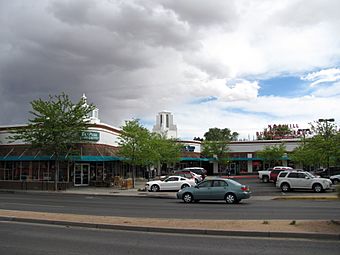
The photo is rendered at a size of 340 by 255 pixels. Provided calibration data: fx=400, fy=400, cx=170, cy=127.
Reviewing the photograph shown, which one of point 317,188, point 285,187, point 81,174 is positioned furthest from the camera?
point 81,174

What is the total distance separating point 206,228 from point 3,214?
341 inches

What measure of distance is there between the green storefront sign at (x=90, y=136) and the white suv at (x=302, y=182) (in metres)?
18.4

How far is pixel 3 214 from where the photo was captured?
52.1 feet

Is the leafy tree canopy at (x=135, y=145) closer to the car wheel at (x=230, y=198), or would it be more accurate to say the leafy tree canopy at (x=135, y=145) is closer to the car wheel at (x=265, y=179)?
the car wheel at (x=265, y=179)

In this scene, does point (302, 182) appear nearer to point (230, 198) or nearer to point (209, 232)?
point (230, 198)

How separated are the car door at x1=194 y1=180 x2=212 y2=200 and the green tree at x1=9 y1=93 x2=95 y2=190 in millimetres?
16806

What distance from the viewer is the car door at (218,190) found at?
22.8 metres

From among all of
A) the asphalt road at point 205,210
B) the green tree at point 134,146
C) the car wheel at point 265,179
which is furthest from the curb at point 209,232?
the car wheel at point 265,179

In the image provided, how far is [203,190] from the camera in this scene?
23250 mm

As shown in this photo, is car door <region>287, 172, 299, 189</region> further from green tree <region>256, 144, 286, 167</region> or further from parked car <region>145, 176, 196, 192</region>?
green tree <region>256, 144, 286, 167</region>

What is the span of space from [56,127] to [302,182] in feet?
70.2

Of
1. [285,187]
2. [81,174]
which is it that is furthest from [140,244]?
[81,174]

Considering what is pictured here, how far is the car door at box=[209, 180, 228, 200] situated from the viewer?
22.8m

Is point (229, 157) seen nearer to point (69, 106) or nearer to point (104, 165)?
point (104, 165)
